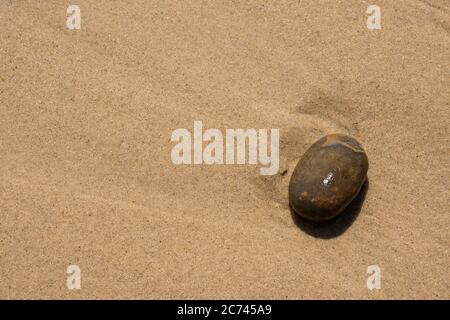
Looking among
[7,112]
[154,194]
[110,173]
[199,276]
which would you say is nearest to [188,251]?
[199,276]

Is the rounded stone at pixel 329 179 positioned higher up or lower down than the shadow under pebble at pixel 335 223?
higher up

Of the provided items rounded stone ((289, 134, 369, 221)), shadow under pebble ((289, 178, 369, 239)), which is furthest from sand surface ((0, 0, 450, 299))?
rounded stone ((289, 134, 369, 221))

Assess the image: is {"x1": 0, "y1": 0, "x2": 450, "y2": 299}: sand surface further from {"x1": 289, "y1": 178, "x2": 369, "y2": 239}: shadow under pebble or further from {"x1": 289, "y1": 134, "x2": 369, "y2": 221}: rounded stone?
{"x1": 289, "y1": 134, "x2": 369, "y2": 221}: rounded stone

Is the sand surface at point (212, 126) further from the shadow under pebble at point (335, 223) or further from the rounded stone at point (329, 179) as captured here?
the rounded stone at point (329, 179)

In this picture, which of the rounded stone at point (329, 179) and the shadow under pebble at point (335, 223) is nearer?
the rounded stone at point (329, 179)

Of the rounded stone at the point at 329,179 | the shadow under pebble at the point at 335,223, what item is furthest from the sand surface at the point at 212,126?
the rounded stone at the point at 329,179
